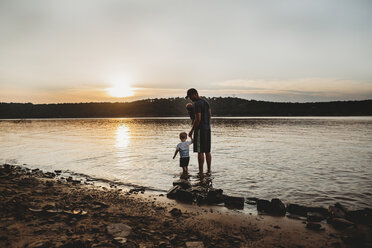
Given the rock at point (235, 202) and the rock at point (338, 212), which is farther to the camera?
the rock at point (235, 202)

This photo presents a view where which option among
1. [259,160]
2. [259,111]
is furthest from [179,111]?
[259,160]

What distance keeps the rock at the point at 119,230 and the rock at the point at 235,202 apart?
2614mm

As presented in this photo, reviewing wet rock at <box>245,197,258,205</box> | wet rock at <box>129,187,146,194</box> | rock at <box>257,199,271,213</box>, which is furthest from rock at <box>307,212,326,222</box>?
wet rock at <box>129,187,146,194</box>

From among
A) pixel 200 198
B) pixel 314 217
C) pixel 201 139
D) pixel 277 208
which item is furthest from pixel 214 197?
pixel 201 139

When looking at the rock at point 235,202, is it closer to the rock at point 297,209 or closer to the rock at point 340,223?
the rock at point 297,209

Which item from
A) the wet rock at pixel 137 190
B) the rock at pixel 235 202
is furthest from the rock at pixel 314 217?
the wet rock at pixel 137 190

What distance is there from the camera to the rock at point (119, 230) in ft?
13.1

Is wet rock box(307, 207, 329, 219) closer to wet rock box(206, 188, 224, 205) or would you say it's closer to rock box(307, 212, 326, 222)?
rock box(307, 212, 326, 222)

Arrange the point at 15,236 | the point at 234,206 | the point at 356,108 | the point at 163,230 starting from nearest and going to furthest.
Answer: the point at 15,236, the point at 163,230, the point at 234,206, the point at 356,108

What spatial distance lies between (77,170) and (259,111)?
12931cm

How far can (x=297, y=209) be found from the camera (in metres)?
5.33

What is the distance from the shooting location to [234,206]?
5703 mm

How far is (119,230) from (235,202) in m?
2.90

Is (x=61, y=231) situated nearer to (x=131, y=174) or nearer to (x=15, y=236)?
(x=15, y=236)
